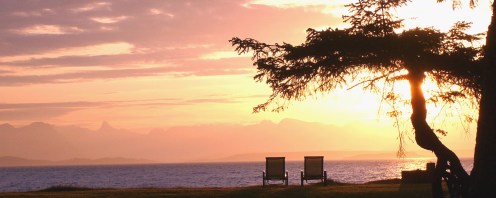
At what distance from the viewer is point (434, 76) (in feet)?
53.2

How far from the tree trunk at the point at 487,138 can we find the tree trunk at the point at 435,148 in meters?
2.69

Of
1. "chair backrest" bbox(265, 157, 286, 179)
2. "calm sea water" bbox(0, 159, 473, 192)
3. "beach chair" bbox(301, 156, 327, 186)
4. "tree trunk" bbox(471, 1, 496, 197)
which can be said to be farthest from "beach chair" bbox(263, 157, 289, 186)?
"calm sea water" bbox(0, 159, 473, 192)

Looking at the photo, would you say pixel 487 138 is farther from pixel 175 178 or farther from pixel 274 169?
pixel 175 178

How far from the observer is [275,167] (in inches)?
947

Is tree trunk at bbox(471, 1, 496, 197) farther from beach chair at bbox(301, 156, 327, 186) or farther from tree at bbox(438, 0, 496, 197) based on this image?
beach chair at bbox(301, 156, 327, 186)

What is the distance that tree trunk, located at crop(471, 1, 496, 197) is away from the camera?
1087 centimetres

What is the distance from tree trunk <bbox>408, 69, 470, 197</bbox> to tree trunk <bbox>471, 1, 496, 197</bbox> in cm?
269

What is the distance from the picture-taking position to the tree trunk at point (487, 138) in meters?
10.9

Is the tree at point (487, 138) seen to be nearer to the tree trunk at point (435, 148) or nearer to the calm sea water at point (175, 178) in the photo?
the tree trunk at point (435, 148)

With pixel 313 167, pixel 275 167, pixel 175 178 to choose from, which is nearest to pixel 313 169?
pixel 313 167

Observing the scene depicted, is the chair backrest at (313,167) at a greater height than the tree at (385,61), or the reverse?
the tree at (385,61)

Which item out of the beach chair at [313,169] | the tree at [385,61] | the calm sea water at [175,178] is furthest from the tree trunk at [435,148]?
the calm sea water at [175,178]

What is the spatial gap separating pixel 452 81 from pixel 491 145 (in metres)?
5.45

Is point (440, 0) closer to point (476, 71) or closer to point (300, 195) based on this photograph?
point (476, 71)
